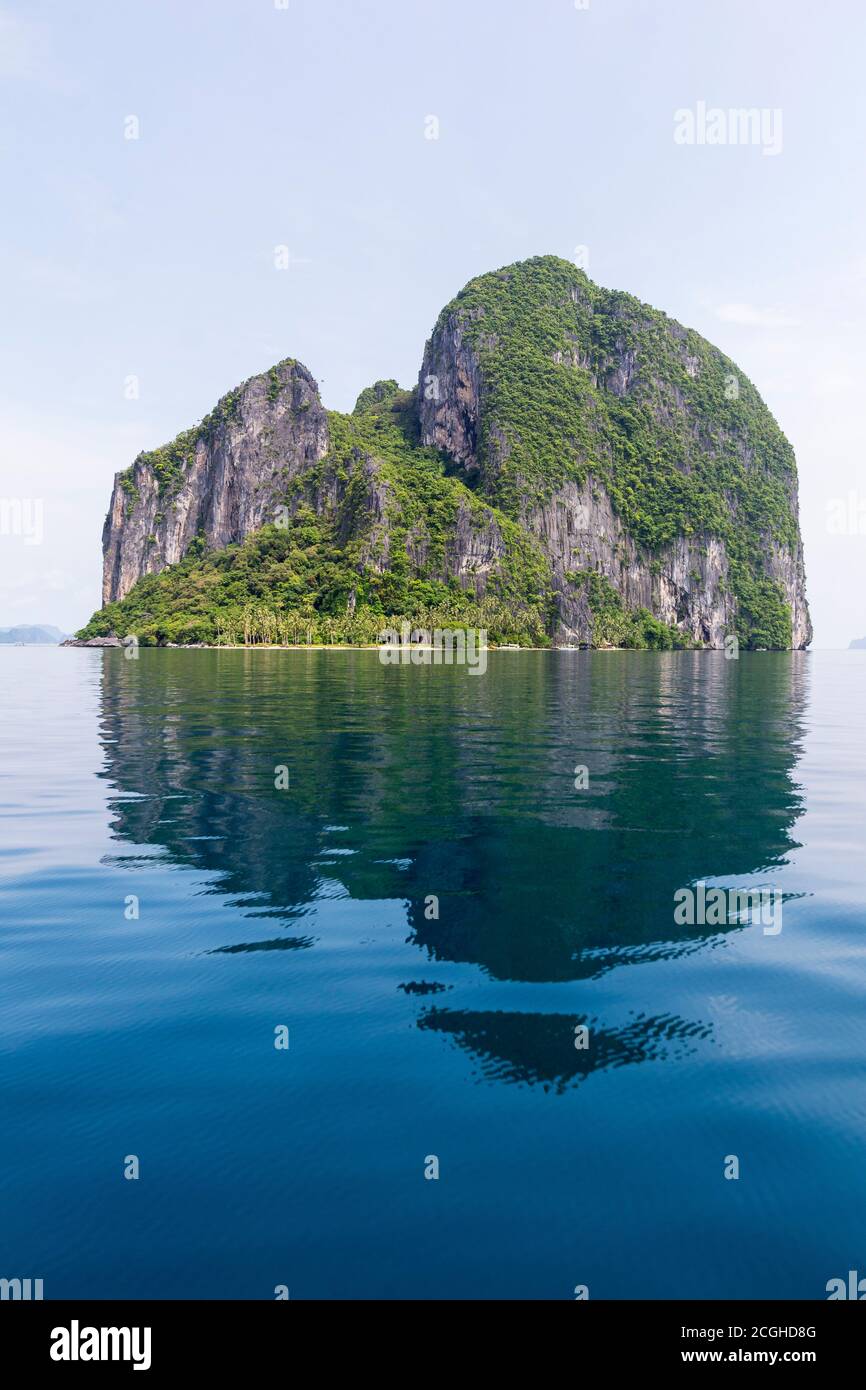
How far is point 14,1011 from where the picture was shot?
10.8 meters

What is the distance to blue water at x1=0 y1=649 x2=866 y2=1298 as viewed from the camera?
662 centimetres

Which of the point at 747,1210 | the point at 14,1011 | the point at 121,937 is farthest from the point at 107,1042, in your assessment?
the point at 747,1210

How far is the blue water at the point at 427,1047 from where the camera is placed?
21.7 feet

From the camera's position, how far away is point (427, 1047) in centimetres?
983

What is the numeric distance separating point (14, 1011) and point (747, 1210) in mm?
9107

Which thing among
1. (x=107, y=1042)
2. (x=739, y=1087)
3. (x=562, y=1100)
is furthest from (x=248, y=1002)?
(x=739, y=1087)

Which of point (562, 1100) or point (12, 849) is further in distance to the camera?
point (12, 849)

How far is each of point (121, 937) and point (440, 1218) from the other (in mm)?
8418
